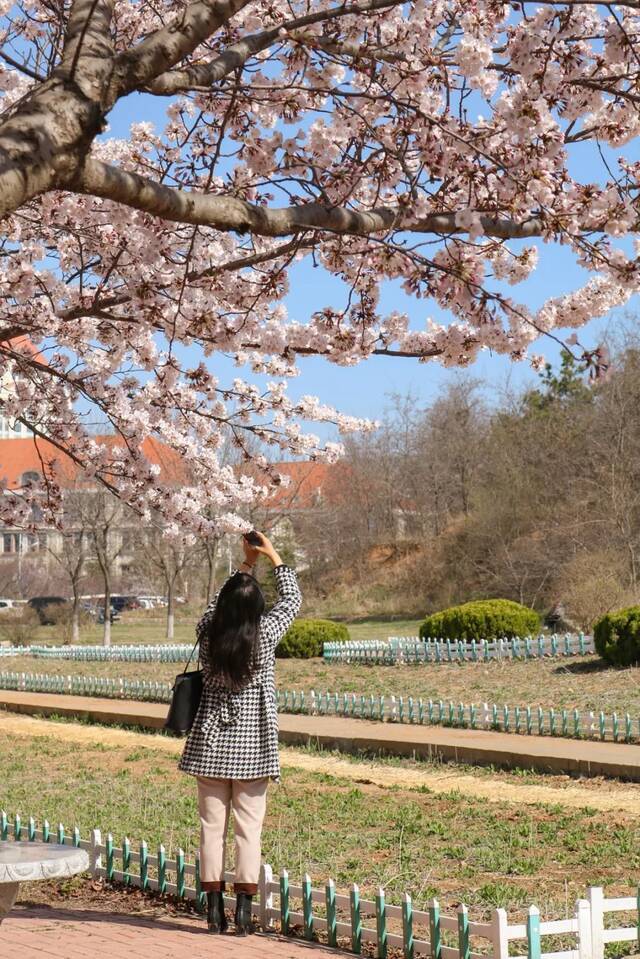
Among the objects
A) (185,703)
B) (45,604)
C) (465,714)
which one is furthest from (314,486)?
(185,703)

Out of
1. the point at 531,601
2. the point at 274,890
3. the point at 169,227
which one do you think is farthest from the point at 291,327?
the point at 531,601

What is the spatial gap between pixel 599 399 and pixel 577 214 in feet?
101

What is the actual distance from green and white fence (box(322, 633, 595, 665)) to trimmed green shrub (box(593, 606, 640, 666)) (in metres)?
1.41

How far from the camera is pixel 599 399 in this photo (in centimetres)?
3584

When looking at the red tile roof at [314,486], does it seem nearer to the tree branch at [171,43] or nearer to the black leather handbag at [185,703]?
the black leather handbag at [185,703]

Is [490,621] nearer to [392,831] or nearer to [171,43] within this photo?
[392,831]

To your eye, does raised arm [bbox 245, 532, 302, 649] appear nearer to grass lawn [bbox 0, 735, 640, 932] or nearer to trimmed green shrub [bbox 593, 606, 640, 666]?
grass lawn [bbox 0, 735, 640, 932]

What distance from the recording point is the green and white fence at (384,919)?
15.3ft

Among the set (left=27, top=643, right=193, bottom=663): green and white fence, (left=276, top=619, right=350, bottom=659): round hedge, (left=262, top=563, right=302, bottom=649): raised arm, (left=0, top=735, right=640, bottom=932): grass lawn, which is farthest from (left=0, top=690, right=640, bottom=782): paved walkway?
(left=27, top=643, right=193, bottom=663): green and white fence

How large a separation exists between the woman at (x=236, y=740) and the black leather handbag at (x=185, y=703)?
0.03 meters

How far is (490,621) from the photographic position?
68.2 ft

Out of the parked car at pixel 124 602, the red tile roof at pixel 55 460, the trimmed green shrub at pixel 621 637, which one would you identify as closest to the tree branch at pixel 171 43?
the red tile roof at pixel 55 460

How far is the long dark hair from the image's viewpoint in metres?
5.77

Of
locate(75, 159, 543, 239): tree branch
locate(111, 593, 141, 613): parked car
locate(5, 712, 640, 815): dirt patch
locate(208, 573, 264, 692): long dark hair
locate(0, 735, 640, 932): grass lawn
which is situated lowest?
locate(0, 735, 640, 932): grass lawn
